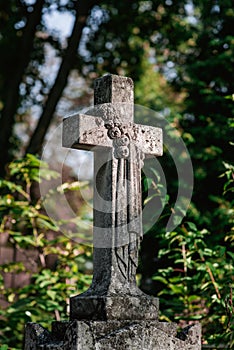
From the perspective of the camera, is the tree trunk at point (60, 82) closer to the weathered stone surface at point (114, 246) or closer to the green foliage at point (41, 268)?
the green foliage at point (41, 268)

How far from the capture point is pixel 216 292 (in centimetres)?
568

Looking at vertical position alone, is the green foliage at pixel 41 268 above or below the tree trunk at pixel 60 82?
below

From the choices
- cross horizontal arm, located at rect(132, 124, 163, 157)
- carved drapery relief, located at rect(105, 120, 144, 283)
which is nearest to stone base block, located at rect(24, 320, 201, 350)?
carved drapery relief, located at rect(105, 120, 144, 283)

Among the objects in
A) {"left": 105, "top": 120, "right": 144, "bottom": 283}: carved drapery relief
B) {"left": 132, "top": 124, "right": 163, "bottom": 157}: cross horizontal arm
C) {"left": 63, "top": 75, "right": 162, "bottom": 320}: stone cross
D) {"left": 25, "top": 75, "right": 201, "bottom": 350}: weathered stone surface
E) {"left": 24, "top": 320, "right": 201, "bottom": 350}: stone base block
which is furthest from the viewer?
{"left": 132, "top": 124, "right": 163, "bottom": 157}: cross horizontal arm

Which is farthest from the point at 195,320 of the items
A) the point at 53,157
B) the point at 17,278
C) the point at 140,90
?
the point at 53,157

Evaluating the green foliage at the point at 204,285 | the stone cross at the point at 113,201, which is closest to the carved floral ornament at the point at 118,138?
the stone cross at the point at 113,201

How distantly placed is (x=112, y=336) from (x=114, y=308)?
0.23m

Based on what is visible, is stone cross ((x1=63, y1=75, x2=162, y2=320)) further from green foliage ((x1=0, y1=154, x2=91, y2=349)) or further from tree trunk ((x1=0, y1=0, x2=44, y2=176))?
tree trunk ((x1=0, y1=0, x2=44, y2=176))

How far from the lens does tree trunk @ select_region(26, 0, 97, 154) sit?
9.41 metres

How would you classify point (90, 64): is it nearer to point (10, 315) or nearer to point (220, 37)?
point (220, 37)

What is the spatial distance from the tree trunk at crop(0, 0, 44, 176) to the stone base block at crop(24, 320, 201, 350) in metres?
5.91

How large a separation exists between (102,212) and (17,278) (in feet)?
17.9

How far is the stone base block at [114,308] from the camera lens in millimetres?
3963

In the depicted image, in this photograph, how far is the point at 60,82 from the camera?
31.2 feet
